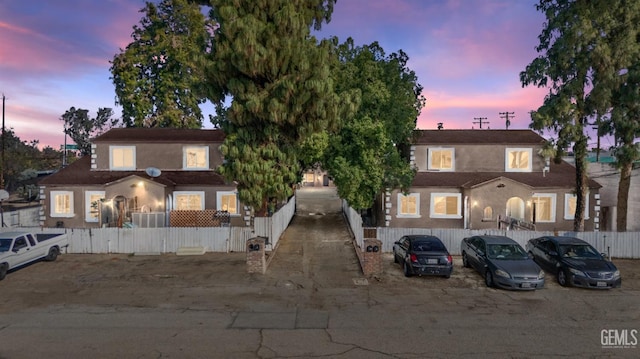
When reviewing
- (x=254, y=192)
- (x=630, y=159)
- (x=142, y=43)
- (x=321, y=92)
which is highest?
(x=142, y=43)

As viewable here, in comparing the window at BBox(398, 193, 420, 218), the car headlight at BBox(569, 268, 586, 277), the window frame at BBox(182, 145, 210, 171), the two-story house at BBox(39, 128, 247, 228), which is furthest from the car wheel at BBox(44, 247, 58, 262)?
the car headlight at BBox(569, 268, 586, 277)

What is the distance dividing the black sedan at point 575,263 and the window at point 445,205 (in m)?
9.52

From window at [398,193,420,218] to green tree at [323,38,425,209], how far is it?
5.71 feet

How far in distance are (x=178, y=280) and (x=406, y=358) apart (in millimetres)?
10120

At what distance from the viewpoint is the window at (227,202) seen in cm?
2714

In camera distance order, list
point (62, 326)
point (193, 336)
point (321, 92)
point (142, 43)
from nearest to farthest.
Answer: point (193, 336) < point (62, 326) < point (321, 92) < point (142, 43)

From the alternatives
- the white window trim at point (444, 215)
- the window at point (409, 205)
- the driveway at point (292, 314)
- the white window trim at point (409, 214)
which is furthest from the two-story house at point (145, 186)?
the white window trim at point (444, 215)

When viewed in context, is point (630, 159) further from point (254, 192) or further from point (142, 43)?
point (142, 43)

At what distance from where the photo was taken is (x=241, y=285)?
14.6 meters

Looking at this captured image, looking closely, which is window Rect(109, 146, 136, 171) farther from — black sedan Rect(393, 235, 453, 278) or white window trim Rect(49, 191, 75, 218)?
black sedan Rect(393, 235, 453, 278)

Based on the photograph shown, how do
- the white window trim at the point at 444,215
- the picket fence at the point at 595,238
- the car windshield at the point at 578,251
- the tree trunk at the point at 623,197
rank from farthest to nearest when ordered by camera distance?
the white window trim at the point at 444,215 < the tree trunk at the point at 623,197 < the picket fence at the point at 595,238 < the car windshield at the point at 578,251

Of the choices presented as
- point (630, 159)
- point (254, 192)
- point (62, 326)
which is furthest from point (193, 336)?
point (630, 159)

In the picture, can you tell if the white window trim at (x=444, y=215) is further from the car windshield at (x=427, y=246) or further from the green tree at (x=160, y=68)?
the green tree at (x=160, y=68)

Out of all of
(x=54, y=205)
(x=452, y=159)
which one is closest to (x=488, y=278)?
(x=452, y=159)
